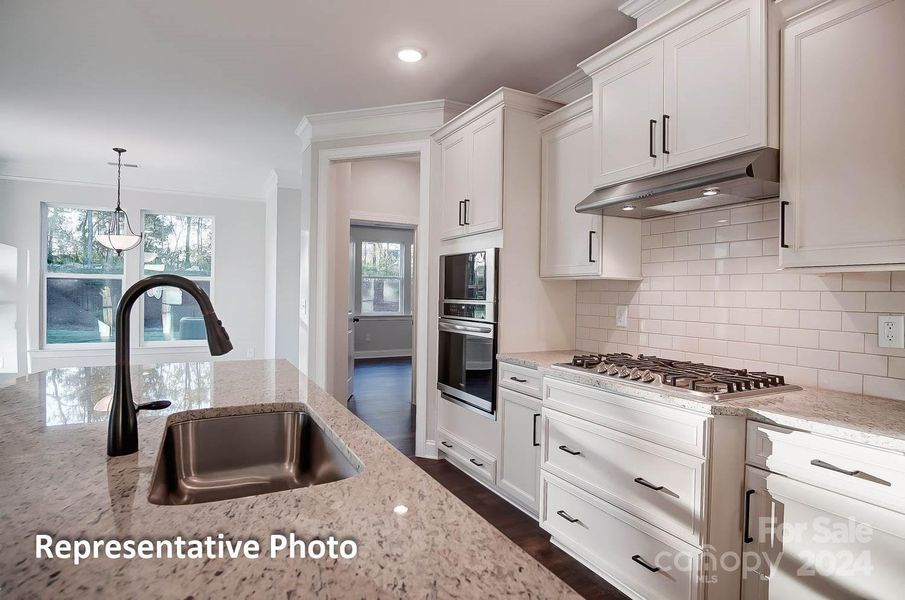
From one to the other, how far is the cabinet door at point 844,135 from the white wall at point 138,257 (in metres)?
6.30

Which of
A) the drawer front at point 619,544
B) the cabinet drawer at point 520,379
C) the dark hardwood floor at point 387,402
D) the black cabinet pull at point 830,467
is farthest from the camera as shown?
the dark hardwood floor at point 387,402

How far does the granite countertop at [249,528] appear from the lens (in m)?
0.58

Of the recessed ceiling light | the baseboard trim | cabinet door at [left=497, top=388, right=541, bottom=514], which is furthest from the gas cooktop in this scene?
the baseboard trim

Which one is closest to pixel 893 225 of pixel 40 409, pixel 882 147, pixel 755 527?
pixel 882 147

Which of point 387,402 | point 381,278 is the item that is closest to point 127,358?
point 387,402

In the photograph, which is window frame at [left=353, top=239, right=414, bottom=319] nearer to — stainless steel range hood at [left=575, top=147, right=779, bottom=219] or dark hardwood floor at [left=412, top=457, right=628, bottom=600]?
dark hardwood floor at [left=412, top=457, right=628, bottom=600]

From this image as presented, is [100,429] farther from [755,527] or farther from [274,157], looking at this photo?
[274,157]

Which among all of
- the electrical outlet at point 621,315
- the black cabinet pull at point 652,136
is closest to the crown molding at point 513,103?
the black cabinet pull at point 652,136

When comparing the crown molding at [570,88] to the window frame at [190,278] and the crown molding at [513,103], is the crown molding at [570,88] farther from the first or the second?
the window frame at [190,278]

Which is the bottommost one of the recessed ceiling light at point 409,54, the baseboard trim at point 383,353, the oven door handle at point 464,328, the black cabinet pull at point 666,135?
the baseboard trim at point 383,353

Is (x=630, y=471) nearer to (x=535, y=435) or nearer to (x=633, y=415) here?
(x=633, y=415)

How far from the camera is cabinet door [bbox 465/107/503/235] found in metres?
3.01

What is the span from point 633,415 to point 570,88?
225 cm

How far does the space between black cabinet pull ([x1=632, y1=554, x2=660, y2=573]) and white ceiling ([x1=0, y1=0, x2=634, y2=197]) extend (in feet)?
8.02
